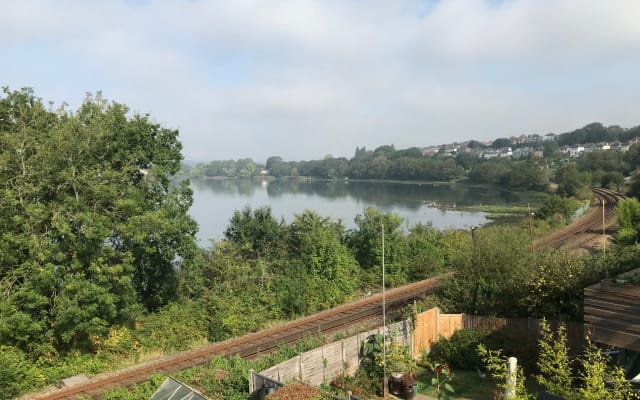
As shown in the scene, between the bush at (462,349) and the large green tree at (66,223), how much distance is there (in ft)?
35.0

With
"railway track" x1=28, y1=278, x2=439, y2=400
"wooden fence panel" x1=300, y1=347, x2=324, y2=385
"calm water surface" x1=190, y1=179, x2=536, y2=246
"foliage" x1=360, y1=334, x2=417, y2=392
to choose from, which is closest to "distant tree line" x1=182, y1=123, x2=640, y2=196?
"calm water surface" x1=190, y1=179, x2=536, y2=246

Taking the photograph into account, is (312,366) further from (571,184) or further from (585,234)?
(571,184)

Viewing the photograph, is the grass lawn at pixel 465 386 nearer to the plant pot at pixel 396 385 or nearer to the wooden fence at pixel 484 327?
the plant pot at pixel 396 385

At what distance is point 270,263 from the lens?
78.6ft

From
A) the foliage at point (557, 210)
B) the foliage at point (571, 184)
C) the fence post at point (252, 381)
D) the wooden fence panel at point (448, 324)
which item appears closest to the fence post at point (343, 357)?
the fence post at point (252, 381)

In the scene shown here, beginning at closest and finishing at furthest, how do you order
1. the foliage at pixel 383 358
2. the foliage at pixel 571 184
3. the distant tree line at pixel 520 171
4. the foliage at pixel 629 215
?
the foliage at pixel 383 358 < the foliage at pixel 629 215 < the foliage at pixel 571 184 < the distant tree line at pixel 520 171

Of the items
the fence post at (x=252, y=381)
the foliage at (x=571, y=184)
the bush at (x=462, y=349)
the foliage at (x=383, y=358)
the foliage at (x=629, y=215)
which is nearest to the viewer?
the fence post at (x=252, y=381)

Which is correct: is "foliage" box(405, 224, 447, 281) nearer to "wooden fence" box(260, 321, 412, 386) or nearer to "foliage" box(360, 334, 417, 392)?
"wooden fence" box(260, 321, 412, 386)

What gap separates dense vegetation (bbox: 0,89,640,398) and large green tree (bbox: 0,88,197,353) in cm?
5

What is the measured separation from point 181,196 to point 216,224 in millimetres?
37080

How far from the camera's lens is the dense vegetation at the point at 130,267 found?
48.0ft

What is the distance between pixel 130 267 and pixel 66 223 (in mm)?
2698

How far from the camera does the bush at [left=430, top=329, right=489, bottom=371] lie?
14227mm

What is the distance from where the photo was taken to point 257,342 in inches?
686
